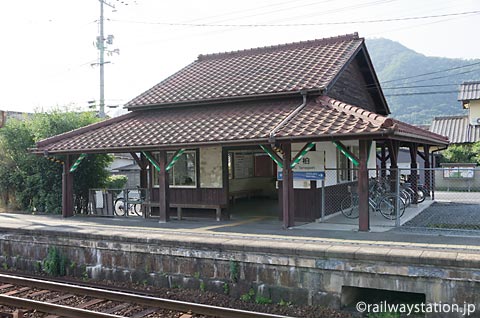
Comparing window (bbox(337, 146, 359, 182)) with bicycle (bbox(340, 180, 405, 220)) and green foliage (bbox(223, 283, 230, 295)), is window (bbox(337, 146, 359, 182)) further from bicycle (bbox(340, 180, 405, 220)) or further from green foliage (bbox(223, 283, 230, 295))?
green foliage (bbox(223, 283, 230, 295))

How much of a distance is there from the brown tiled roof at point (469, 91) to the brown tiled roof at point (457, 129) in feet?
6.03

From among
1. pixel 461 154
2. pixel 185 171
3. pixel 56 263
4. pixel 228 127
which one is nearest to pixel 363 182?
pixel 228 127

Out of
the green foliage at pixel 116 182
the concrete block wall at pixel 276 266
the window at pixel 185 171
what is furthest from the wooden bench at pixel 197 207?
the green foliage at pixel 116 182

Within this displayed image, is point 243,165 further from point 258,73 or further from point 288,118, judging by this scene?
point 288,118

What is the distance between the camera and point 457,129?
97.9 ft

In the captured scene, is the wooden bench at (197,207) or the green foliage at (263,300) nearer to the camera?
the green foliage at (263,300)

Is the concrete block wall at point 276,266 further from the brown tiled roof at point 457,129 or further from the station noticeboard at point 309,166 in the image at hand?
the brown tiled roof at point 457,129

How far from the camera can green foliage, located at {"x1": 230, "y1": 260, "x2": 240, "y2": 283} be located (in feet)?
28.1

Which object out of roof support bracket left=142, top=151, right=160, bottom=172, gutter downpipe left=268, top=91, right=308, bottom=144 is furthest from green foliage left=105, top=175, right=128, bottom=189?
gutter downpipe left=268, top=91, right=308, bottom=144

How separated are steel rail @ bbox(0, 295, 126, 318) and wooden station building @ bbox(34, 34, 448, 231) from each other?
502cm

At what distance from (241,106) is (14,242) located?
23.4ft

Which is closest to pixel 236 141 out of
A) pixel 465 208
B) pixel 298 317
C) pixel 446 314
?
pixel 298 317

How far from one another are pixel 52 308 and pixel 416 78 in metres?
107

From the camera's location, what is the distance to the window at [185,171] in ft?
44.6
